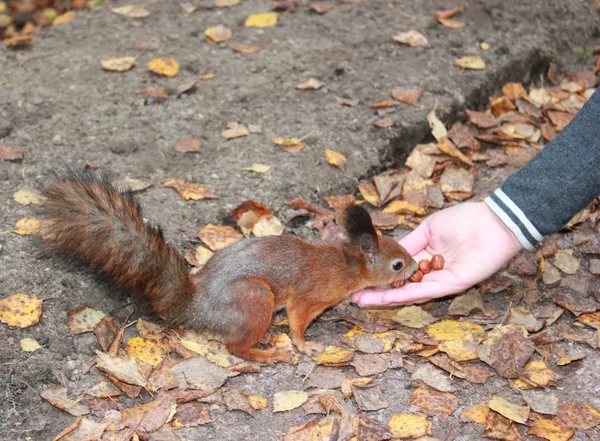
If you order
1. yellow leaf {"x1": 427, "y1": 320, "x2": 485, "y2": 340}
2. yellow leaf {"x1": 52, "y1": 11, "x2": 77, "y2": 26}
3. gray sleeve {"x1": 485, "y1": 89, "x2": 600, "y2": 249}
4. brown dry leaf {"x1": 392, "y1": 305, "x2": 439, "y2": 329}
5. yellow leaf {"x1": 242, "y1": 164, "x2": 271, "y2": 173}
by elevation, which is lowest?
brown dry leaf {"x1": 392, "y1": 305, "x2": 439, "y2": 329}

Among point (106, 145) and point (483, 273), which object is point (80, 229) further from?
point (483, 273)

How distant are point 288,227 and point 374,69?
1.35 m

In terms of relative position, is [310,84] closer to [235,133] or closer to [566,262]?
[235,133]

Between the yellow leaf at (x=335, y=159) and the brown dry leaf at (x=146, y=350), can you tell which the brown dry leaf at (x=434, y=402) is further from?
the yellow leaf at (x=335, y=159)

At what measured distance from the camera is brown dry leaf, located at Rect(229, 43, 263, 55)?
13.6ft

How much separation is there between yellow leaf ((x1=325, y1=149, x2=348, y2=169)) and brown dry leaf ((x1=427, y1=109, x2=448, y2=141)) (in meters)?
0.56

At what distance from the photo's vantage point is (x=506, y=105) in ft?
13.2

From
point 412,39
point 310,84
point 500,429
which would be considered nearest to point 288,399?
point 500,429

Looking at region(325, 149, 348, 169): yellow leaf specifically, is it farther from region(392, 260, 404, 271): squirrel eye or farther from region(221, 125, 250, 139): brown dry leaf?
region(392, 260, 404, 271): squirrel eye

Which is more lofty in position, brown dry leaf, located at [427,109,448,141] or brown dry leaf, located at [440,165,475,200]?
brown dry leaf, located at [427,109,448,141]

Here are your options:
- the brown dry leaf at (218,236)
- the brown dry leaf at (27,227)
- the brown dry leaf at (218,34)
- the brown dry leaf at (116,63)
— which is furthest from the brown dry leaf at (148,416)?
the brown dry leaf at (218,34)

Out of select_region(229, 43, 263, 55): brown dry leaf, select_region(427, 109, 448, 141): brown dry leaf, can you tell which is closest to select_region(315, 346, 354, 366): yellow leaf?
select_region(427, 109, 448, 141): brown dry leaf

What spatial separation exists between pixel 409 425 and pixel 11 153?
2113 mm

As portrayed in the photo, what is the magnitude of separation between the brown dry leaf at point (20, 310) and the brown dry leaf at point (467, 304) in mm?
1514
